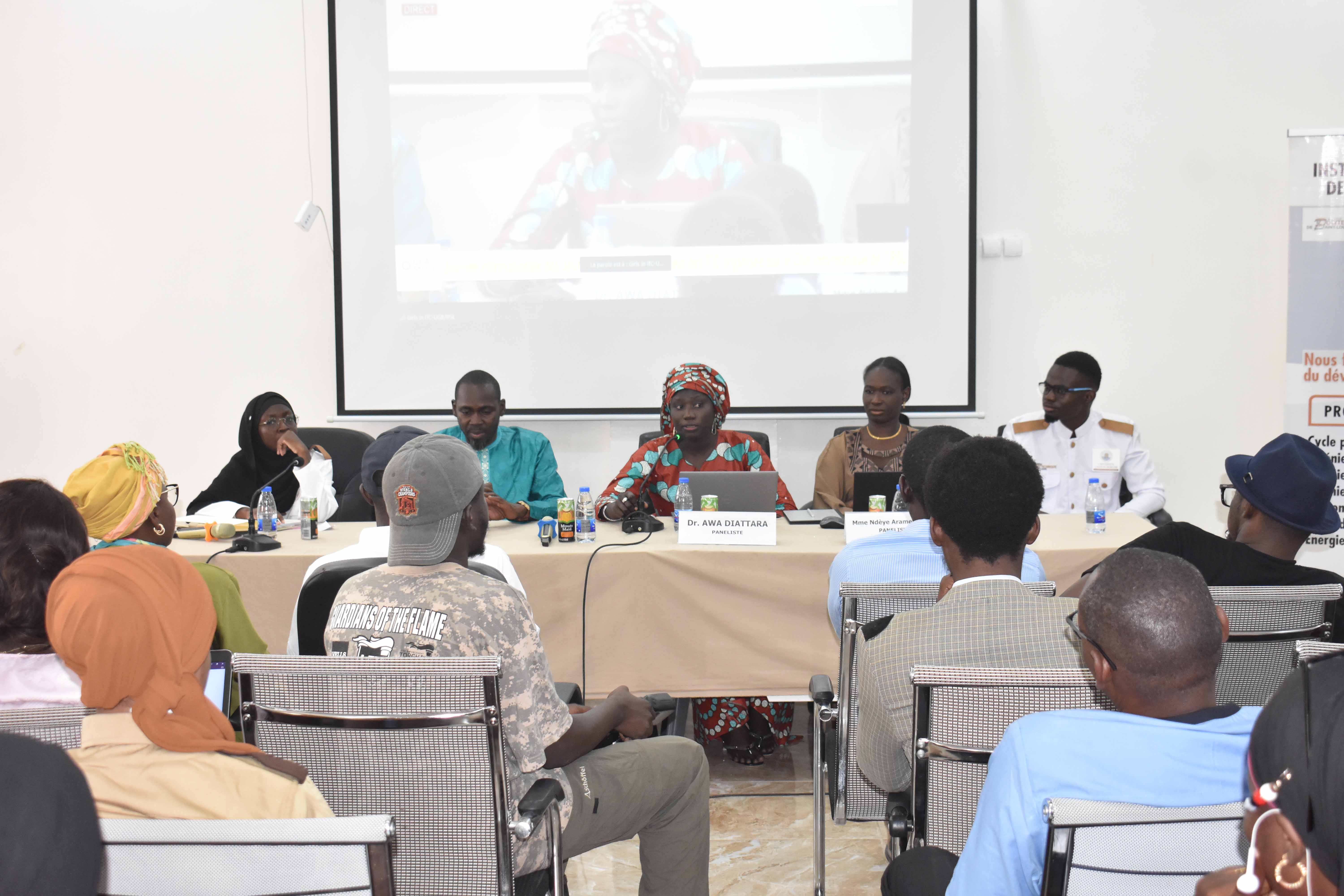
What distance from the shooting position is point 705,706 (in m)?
3.06

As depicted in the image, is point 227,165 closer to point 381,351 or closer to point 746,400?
point 381,351

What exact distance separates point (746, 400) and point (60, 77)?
3950 mm

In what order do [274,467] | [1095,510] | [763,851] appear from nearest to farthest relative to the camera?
[763,851]
[1095,510]
[274,467]

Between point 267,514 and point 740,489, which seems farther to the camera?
point 267,514

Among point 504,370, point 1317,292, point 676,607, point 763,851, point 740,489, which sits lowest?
point 763,851

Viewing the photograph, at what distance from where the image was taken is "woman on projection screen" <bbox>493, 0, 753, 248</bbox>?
14.7 feet

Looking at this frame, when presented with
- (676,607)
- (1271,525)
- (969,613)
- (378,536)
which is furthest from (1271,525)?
(378,536)

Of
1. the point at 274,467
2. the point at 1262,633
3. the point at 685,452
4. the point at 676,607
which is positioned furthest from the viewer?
the point at 274,467

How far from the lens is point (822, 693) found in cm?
192

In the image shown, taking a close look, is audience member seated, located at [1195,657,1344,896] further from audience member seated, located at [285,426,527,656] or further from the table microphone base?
the table microphone base

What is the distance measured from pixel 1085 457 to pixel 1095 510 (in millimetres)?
958

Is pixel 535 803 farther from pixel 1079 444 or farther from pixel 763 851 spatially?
pixel 1079 444

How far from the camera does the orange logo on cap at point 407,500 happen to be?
1.55 metres

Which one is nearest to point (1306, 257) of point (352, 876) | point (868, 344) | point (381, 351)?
point (868, 344)
